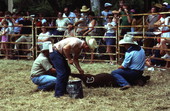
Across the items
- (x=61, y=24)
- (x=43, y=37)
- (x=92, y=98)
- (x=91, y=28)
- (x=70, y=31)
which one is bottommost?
(x=92, y=98)

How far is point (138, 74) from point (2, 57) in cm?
860

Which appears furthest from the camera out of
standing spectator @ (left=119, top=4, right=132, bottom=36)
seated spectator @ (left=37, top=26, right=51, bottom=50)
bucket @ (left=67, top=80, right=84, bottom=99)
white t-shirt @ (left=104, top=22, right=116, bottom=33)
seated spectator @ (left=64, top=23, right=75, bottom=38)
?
seated spectator @ (left=37, top=26, right=51, bottom=50)

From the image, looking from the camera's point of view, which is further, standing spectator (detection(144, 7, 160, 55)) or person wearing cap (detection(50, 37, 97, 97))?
standing spectator (detection(144, 7, 160, 55))

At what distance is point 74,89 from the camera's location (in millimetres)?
7324

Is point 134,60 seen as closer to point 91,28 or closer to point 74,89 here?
point 74,89

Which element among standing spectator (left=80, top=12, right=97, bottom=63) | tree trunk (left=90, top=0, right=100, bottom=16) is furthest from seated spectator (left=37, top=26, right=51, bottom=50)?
tree trunk (left=90, top=0, right=100, bottom=16)

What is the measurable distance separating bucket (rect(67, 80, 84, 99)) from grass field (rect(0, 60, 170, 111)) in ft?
0.42

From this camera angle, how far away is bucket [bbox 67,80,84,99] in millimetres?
7324

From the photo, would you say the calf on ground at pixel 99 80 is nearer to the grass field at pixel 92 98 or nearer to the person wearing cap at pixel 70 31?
the grass field at pixel 92 98

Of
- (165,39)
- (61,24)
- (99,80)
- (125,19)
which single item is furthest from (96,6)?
(99,80)

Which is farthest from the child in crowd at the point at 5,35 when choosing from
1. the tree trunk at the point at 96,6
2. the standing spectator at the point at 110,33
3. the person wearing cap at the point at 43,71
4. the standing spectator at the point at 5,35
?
the person wearing cap at the point at 43,71

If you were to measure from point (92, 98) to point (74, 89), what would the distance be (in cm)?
41

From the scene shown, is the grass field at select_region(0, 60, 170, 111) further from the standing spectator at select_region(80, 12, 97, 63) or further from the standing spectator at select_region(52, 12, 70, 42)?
the standing spectator at select_region(52, 12, 70, 42)

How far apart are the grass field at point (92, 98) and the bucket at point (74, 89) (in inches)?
5.1
